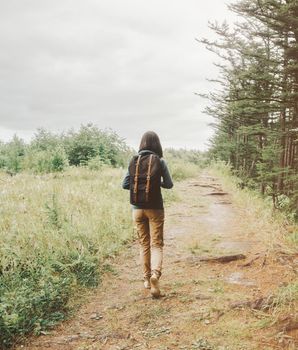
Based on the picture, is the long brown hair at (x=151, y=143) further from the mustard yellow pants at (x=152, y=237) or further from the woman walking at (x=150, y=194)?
the mustard yellow pants at (x=152, y=237)

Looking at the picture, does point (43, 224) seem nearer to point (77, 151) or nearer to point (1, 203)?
point (1, 203)

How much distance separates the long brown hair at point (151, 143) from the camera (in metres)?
5.76

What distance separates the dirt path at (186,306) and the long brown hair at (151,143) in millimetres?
2118

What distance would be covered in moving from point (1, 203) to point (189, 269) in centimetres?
552

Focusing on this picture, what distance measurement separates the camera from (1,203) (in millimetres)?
10031

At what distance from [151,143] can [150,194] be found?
750 millimetres

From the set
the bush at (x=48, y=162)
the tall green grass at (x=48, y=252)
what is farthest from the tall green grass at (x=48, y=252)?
the bush at (x=48, y=162)

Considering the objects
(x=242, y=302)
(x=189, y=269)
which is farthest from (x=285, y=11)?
(x=242, y=302)

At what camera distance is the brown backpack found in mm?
5617

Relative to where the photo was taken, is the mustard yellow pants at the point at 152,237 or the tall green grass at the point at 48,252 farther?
the mustard yellow pants at the point at 152,237

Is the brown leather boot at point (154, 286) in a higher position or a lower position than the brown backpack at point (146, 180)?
lower

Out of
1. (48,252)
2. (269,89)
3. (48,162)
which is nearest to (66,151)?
(48,162)

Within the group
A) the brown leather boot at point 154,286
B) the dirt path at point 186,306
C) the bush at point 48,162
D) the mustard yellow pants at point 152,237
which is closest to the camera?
the dirt path at point 186,306

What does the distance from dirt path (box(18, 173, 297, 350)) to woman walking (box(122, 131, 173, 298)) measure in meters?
0.49
